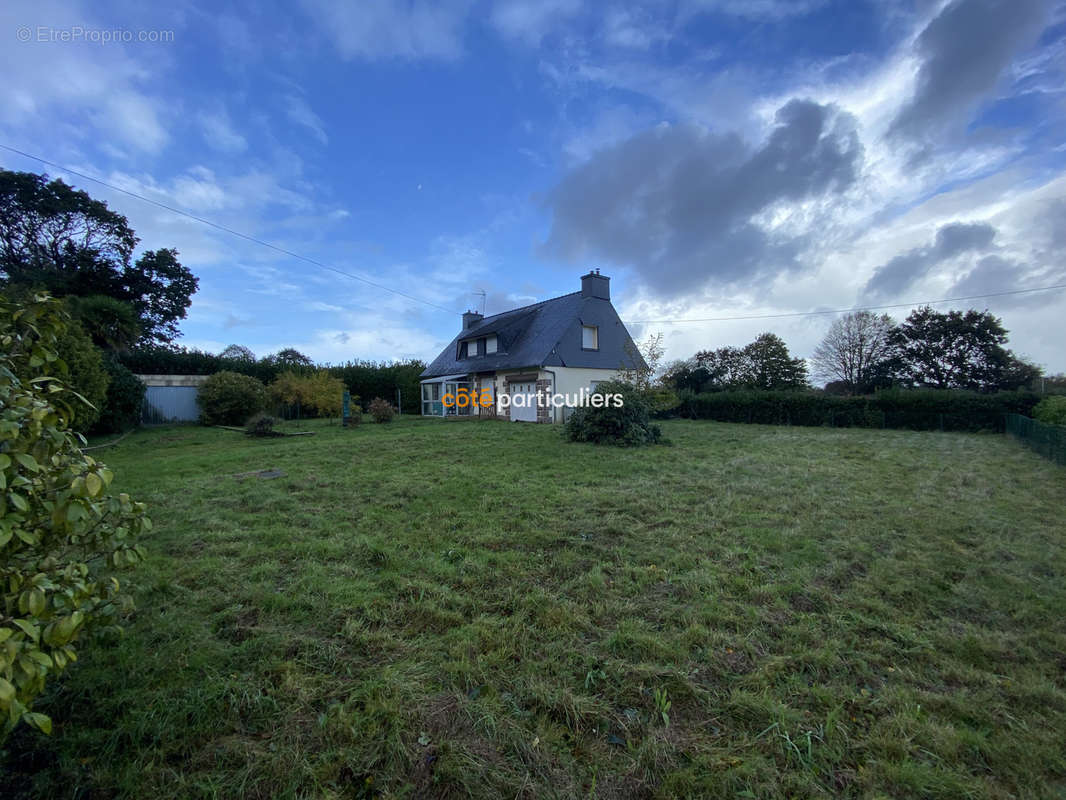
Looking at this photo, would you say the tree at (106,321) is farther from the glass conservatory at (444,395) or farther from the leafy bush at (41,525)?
the leafy bush at (41,525)

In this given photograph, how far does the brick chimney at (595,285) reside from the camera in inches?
705

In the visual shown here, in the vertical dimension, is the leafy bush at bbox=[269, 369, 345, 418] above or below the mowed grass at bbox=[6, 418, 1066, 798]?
above

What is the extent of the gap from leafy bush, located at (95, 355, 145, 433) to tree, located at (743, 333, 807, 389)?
30.5 metres

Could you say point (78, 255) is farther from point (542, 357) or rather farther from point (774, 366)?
point (774, 366)

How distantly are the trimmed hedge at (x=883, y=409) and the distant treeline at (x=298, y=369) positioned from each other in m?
16.2

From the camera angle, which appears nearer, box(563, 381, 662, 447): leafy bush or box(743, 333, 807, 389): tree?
box(563, 381, 662, 447): leafy bush

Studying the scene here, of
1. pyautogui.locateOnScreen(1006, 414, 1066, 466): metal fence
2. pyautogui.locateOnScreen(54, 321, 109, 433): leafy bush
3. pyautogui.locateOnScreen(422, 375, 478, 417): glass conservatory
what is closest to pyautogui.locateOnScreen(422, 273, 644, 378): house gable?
pyautogui.locateOnScreen(422, 375, 478, 417): glass conservatory

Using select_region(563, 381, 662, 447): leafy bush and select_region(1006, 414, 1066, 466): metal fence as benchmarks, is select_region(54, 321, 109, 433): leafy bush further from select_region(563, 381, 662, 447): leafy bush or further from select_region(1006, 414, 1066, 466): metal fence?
select_region(1006, 414, 1066, 466): metal fence

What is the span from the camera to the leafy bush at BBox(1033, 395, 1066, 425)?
10516 mm

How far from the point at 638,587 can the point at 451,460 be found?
559 cm

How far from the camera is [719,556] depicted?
3.75 m

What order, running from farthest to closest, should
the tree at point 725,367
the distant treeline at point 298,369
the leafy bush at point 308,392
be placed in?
the tree at point 725,367 → the distant treeline at point 298,369 → the leafy bush at point 308,392

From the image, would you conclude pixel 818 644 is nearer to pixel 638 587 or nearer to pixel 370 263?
pixel 638 587

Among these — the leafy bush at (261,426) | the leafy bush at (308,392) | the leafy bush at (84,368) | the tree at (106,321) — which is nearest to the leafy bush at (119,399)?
the tree at (106,321)
